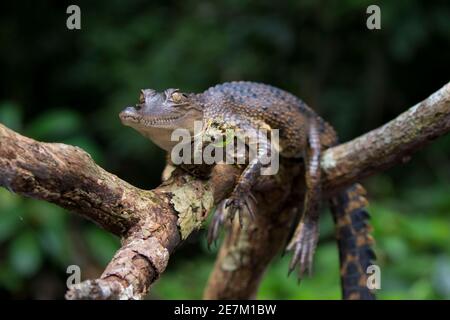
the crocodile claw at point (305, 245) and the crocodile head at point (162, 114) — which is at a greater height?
the crocodile head at point (162, 114)

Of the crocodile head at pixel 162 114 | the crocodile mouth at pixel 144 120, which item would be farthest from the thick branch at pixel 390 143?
the crocodile mouth at pixel 144 120

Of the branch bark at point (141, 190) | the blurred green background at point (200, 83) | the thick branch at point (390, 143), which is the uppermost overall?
the blurred green background at point (200, 83)

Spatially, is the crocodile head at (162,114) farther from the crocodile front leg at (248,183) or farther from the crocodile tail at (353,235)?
the crocodile tail at (353,235)

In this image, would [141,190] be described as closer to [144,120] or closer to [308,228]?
[144,120]

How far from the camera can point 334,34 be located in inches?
223

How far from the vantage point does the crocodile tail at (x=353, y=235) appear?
3.14 m

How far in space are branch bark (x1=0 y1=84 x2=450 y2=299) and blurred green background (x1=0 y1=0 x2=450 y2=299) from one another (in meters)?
1.73

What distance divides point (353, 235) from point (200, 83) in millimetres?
2833

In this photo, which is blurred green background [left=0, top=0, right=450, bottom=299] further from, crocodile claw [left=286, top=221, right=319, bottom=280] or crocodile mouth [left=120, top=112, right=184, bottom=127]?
crocodile mouth [left=120, top=112, right=184, bottom=127]

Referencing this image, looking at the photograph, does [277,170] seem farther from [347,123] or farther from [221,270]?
[347,123]

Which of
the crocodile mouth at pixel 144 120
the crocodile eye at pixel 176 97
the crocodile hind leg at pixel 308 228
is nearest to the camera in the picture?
the crocodile mouth at pixel 144 120

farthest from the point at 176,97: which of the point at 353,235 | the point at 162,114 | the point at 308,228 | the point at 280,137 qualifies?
the point at 353,235

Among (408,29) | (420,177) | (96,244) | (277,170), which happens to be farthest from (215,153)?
(420,177)

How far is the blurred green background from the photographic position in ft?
15.1
